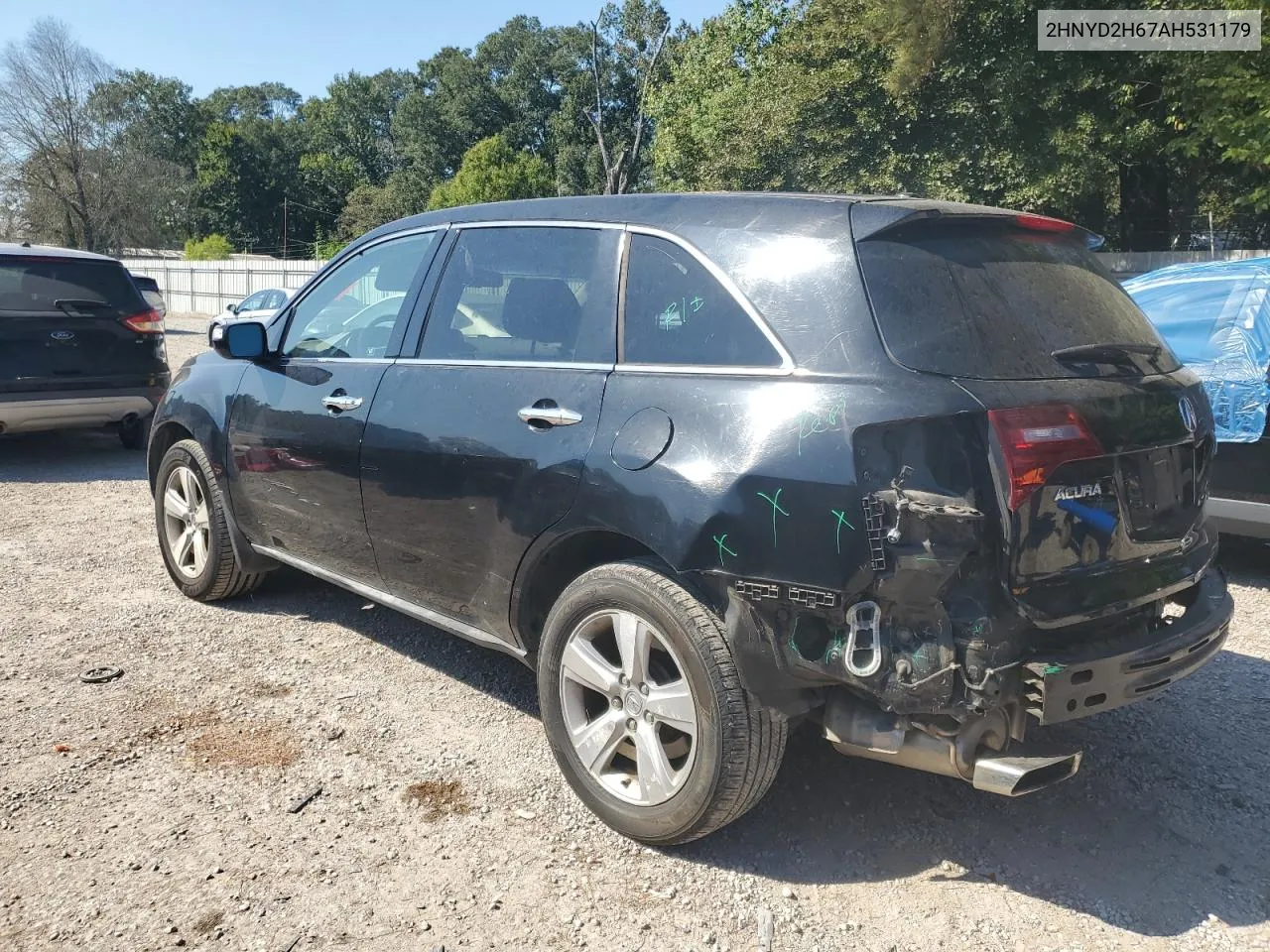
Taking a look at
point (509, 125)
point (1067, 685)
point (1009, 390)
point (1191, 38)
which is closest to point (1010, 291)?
point (1009, 390)

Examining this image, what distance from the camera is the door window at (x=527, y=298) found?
3.33 meters

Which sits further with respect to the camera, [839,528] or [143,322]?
[143,322]

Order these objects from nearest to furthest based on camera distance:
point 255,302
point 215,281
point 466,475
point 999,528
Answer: point 999,528 → point 466,475 → point 255,302 → point 215,281

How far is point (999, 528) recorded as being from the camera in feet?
8.20

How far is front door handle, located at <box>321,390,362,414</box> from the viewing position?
398 cm

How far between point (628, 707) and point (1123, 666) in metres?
1.35

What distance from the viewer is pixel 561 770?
3283 mm

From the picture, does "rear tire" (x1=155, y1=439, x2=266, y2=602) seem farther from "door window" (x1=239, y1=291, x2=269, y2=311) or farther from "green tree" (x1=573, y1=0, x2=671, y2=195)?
"green tree" (x1=573, y1=0, x2=671, y2=195)

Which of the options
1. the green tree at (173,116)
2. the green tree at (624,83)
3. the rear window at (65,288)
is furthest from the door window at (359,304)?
the green tree at (173,116)

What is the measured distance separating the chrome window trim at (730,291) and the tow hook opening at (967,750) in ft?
2.93

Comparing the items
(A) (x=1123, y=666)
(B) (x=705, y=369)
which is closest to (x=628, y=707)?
(B) (x=705, y=369)

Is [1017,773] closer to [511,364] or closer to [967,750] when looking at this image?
[967,750]

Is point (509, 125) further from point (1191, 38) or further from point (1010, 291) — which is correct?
point (1010, 291)

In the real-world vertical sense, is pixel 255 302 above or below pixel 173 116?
below
